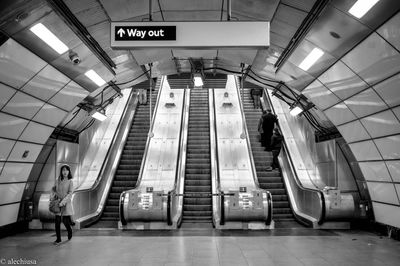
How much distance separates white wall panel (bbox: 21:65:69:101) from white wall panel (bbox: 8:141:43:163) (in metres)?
1.19

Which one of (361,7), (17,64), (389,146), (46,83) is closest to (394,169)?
(389,146)

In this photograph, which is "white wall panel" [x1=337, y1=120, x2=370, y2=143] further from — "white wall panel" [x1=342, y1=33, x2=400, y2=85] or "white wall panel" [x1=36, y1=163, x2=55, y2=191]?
"white wall panel" [x1=36, y1=163, x2=55, y2=191]

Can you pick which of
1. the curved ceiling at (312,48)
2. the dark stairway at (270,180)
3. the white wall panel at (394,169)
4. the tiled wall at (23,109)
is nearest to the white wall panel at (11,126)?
the tiled wall at (23,109)

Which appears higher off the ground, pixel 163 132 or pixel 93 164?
pixel 163 132

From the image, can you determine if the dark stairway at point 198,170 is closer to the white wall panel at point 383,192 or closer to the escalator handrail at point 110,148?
the escalator handrail at point 110,148

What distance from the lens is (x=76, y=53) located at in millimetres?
5984

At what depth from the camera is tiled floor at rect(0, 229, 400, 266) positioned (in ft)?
17.9

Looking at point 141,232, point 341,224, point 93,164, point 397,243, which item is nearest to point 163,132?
point 93,164

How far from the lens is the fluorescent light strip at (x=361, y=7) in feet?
13.3

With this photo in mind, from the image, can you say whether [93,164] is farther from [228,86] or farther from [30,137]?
[228,86]

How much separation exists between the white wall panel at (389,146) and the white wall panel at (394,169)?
115 mm

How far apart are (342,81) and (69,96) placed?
5.37 metres

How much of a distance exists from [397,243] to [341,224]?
6.20ft

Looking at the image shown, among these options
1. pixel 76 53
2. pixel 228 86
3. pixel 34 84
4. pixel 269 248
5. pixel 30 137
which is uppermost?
pixel 228 86
